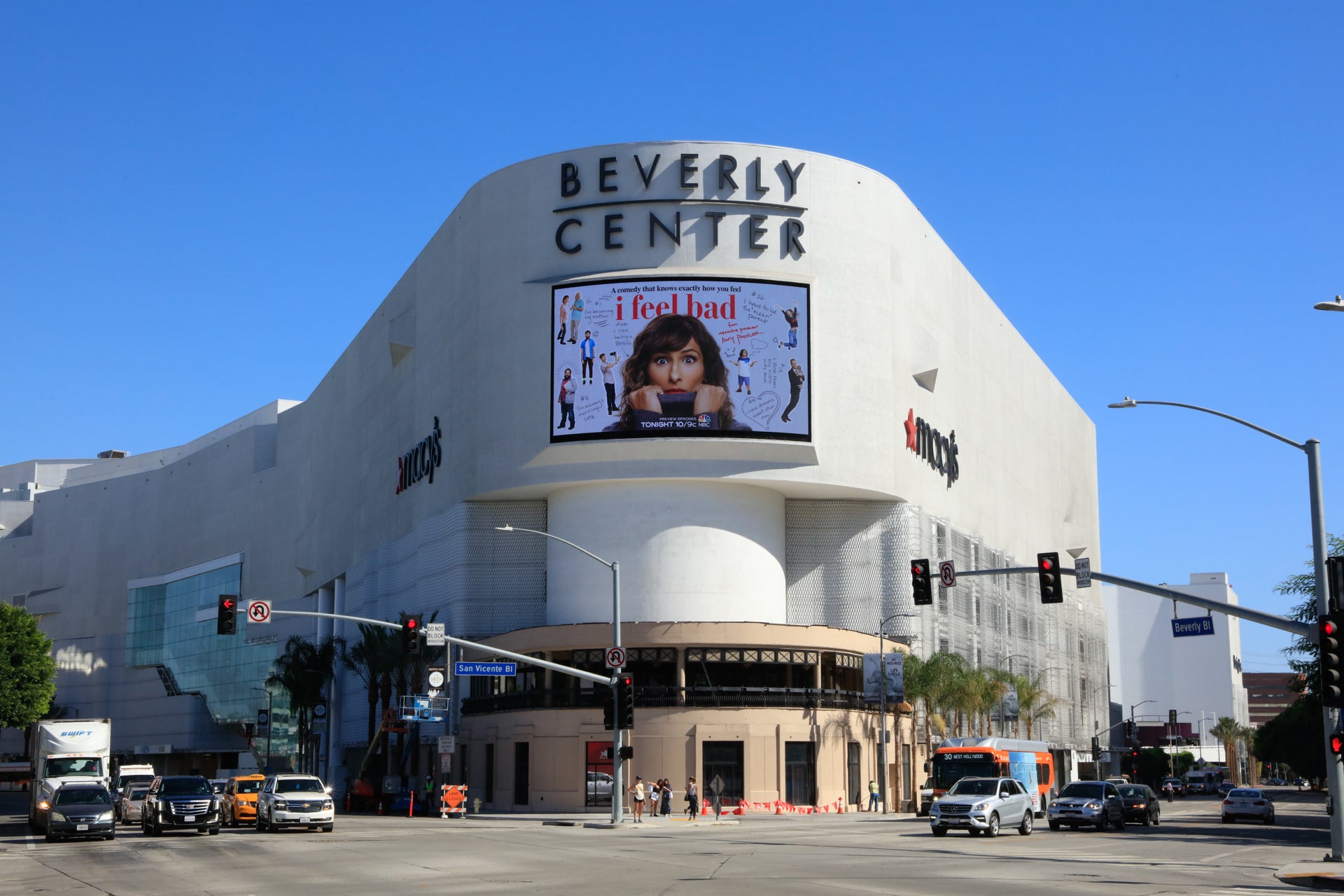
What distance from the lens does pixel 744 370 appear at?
243ft

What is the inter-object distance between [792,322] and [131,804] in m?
41.5

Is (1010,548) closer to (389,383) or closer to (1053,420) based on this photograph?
(1053,420)

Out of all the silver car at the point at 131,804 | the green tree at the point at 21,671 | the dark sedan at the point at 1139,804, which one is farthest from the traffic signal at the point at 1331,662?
the green tree at the point at 21,671

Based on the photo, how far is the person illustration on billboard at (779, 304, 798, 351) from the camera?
75312 millimetres

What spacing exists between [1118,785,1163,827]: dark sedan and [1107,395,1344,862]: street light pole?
2316 centimetres

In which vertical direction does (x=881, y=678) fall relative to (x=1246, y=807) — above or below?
above

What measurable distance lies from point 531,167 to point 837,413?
23.1m

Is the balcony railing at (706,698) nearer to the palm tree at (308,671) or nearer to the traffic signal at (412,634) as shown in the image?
the traffic signal at (412,634)

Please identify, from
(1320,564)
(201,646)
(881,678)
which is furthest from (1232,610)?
(201,646)

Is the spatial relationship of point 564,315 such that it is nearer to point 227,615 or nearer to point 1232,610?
point 227,615

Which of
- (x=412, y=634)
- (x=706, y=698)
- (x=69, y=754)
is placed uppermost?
(x=412, y=634)

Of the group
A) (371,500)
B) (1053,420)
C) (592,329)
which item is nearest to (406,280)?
(371,500)

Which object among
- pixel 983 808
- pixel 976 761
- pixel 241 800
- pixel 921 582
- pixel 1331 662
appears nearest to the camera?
pixel 1331 662

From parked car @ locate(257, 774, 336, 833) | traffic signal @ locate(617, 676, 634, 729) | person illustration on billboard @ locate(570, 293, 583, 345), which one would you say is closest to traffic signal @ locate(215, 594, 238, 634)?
parked car @ locate(257, 774, 336, 833)
